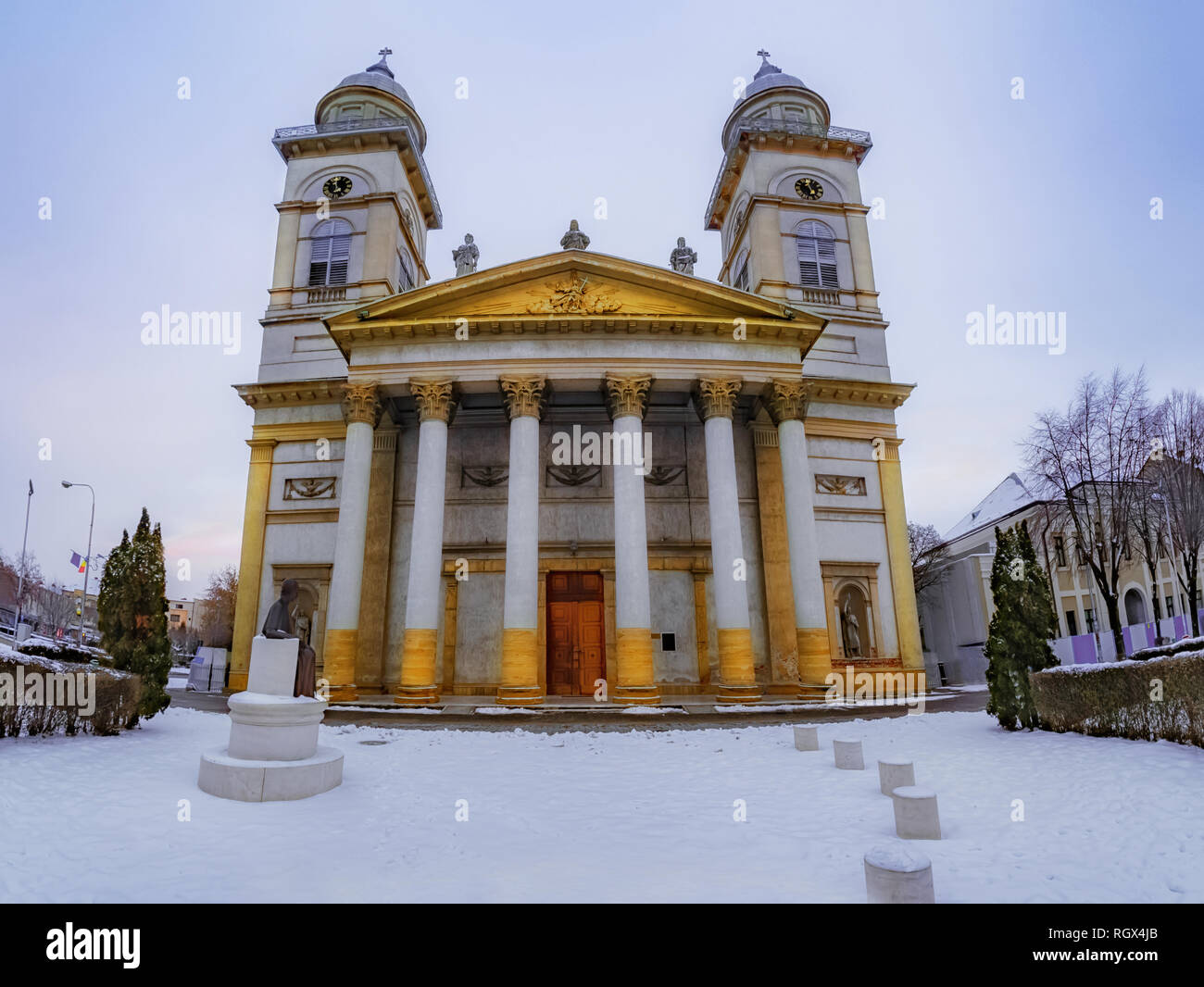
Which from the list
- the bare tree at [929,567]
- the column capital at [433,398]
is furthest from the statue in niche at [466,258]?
the bare tree at [929,567]

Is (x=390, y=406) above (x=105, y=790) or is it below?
above

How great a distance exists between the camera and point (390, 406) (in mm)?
23531

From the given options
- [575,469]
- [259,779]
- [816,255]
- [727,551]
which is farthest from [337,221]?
[259,779]

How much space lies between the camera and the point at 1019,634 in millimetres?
12180

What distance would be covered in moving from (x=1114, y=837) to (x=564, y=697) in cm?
1730

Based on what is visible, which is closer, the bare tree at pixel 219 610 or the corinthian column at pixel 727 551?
the corinthian column at pixel 727 551

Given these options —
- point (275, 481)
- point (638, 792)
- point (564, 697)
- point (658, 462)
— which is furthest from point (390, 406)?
point (638, 792)

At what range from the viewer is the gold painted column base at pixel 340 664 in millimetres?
19109

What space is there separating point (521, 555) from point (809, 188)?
21.5 m

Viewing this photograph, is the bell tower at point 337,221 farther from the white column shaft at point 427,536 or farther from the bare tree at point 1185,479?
the bare tree at point 1185,479

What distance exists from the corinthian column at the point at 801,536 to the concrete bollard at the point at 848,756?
1078 cm

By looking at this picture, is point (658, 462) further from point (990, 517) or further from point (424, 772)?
point (990, 517)

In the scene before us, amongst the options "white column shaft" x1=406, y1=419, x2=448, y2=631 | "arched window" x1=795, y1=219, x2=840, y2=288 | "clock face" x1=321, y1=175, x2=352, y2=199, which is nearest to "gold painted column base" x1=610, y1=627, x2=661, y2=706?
"white column shaft" x1=406, y1=419, x2=448, y2=631

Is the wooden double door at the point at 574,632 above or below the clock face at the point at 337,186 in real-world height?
below
